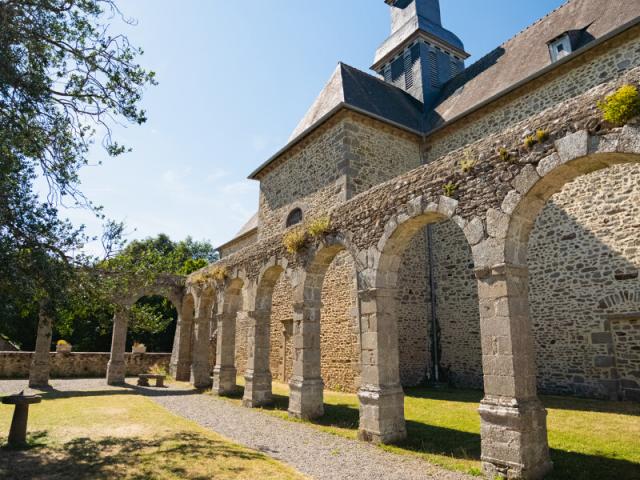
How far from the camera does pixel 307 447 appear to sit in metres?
5.93

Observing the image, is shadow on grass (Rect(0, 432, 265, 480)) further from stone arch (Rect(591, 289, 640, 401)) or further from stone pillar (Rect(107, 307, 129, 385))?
stone pillar (Rect(107, 307, 129, 385))

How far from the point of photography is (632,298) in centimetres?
827

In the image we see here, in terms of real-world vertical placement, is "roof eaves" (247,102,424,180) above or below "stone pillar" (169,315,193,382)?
above

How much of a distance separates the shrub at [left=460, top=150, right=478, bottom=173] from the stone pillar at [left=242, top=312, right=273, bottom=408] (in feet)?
19.6

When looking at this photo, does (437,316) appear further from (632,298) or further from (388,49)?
(388,49)

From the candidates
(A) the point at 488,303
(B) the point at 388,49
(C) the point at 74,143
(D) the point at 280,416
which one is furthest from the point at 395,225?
(B) the point at 388,49

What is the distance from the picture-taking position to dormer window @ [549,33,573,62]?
10.0 m

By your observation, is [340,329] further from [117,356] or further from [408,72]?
[408,72]

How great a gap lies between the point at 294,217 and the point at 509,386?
32.8ft

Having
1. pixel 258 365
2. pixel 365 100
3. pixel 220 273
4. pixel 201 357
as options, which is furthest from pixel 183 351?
pixel 365 100

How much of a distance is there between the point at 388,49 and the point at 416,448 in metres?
17.3

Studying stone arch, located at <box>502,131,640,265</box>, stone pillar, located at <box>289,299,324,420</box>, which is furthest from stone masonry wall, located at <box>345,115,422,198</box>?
stone arch, located at <box>502,131,640,265</box>

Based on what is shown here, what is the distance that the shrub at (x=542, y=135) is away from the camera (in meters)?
4.71

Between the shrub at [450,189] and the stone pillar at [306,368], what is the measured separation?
148 inches
